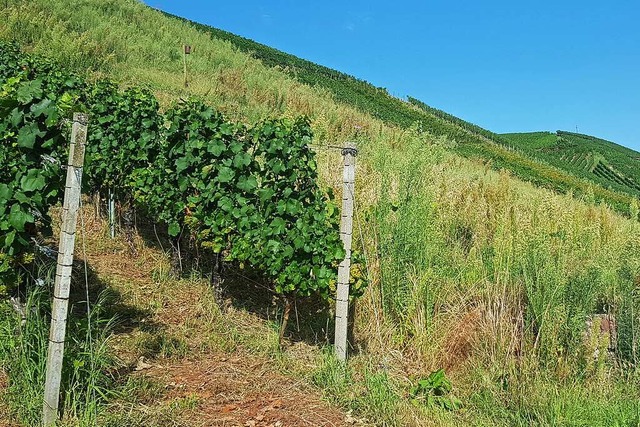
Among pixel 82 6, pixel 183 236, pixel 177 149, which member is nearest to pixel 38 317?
pixel 177 149

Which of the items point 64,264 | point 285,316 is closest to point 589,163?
point 285,316

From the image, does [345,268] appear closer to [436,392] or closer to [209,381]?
[436,392]

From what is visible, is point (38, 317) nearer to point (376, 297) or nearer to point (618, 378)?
point (376, 297)

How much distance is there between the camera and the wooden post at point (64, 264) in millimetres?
2951

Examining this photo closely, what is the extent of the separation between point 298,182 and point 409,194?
144 cm

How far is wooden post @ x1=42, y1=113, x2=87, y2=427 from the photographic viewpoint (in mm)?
2951

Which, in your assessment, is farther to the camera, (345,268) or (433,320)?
(433,320)

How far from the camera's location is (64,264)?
9.73 feet

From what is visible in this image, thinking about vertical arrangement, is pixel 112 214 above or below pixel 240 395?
above

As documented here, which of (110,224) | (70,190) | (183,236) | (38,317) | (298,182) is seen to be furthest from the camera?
(110,224)

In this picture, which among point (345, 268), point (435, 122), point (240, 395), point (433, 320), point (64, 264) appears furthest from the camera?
point (435, 122)

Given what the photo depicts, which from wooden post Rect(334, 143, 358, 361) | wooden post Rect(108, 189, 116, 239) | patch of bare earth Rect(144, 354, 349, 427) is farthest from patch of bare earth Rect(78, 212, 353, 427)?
wooden post Rect(108, 189, 116, 239)

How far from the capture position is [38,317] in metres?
3.47

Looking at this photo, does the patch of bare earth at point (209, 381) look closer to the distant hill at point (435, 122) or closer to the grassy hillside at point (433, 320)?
the grassy hillside at point (433, 320)
